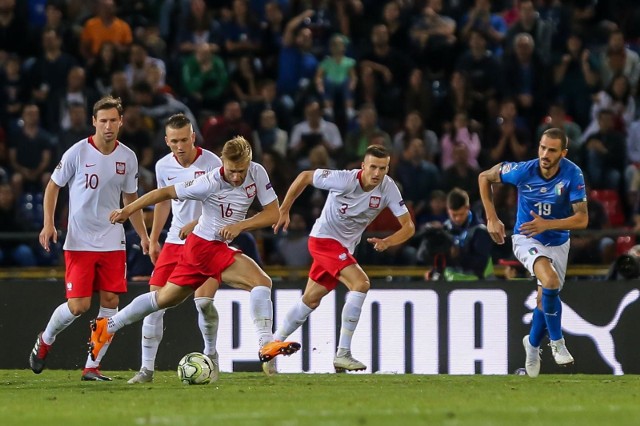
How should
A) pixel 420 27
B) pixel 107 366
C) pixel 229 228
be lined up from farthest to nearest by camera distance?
pixel 420 27
pixel 107 366
pixel 229 228

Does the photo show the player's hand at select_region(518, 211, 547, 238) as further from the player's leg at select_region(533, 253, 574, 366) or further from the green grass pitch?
the green grass pitch

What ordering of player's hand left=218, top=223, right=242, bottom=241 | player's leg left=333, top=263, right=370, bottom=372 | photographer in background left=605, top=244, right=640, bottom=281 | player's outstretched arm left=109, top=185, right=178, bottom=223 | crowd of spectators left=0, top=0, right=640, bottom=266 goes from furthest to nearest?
1. crowd of spectators left=0, top=0, right=640, bottom=266
2. photographer in background left=605, top=244, right=640, bottom=281
3. player's leg left=333, top=263, right=370, bottom=372
4. player's hand left=218, top=223, right=242, bottom=241
5. player's outstretched arm left=109, top=185, right=178, bottom=223

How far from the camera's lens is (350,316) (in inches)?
505

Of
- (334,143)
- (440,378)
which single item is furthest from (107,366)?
(334,143)

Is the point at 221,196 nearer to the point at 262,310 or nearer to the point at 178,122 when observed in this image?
the point at 178,122

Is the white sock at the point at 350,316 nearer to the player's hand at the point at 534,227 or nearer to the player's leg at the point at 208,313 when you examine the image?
the player's leg at the point at 208,313

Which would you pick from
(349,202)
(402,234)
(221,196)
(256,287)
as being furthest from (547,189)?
(221,196)

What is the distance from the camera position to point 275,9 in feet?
63.8

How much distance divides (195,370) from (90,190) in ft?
5.73

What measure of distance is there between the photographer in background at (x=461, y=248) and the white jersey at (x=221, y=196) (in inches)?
128

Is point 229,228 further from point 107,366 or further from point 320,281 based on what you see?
point 107,366

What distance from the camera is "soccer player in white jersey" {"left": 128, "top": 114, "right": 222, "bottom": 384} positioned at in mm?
11906

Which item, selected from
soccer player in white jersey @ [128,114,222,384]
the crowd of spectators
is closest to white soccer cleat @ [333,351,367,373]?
soccer player in white jersey @ [128,114,222,384]

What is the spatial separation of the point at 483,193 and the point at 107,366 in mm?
4340
